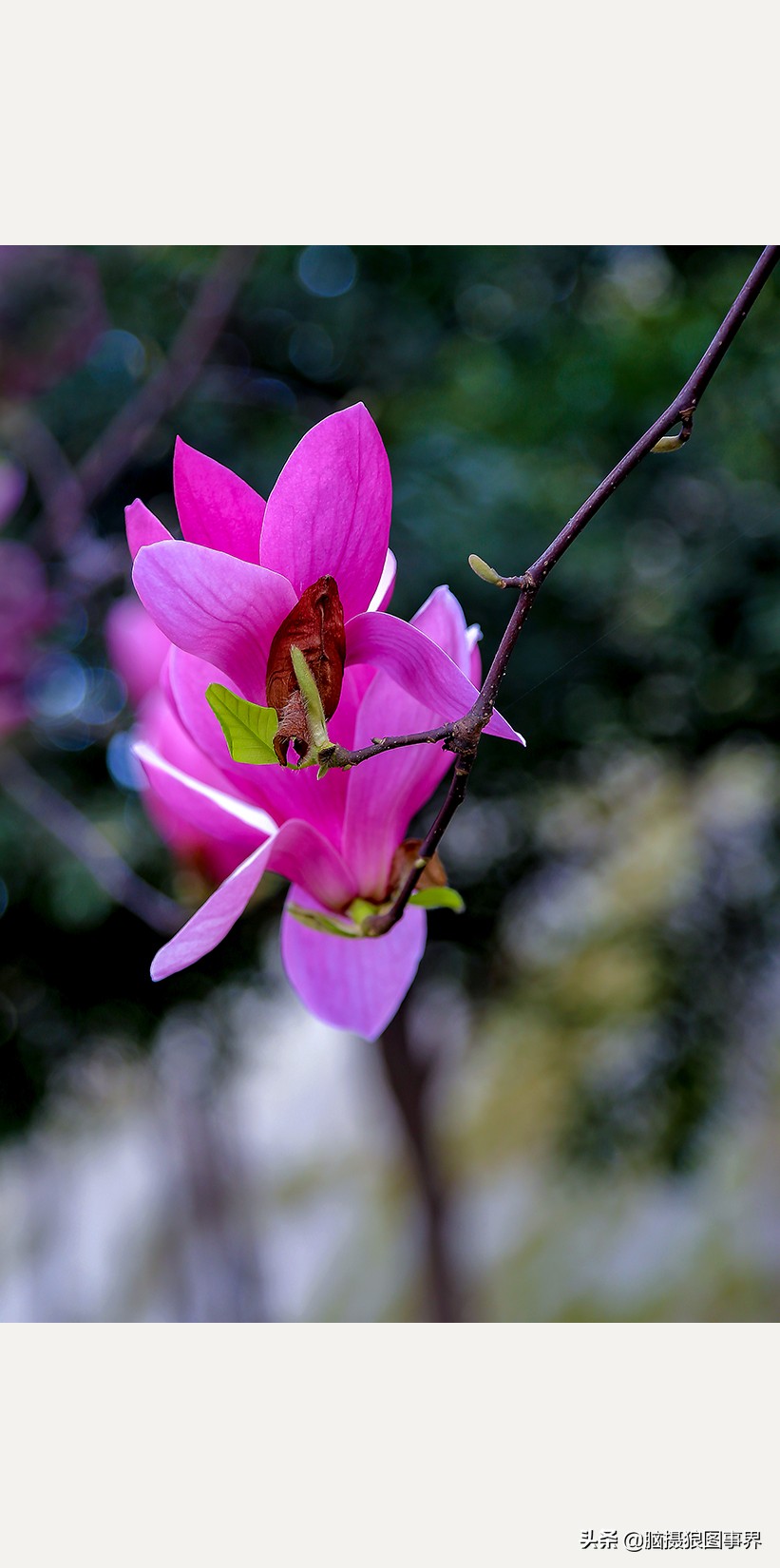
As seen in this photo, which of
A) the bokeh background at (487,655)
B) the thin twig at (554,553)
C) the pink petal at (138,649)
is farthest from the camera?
the bokeh background at (487,655)

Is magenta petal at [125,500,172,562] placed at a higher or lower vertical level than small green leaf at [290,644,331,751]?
higher

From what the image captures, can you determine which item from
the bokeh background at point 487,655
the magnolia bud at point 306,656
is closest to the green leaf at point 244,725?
the magnolia bud at point 306,656

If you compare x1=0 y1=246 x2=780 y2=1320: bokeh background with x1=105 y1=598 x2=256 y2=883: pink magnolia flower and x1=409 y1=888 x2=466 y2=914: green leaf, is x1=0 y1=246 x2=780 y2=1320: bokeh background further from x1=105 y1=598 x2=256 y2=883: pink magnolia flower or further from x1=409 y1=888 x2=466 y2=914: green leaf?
x1=409 y1=888 x2=466 y2=914: green leaf

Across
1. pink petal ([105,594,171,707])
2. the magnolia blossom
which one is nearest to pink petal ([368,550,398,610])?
the magnolia blossom

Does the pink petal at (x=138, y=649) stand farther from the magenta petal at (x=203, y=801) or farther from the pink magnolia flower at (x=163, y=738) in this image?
the magenta petal at (x=203, y=801)

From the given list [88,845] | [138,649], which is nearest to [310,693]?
[138,649]

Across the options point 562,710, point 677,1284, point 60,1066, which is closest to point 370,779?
point 562,710
